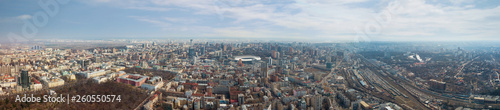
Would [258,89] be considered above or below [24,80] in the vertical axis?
below

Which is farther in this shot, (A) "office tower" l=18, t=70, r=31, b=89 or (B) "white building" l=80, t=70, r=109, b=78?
(B) "white building" l=80, t=70, r=109, b=78

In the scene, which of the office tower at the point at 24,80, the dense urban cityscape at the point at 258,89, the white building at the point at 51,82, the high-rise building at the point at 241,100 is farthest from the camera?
the white building at the point at 51,82

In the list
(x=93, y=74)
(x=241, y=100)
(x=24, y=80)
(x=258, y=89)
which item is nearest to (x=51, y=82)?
(x=24, y=80)

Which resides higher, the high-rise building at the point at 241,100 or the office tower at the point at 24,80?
the office tower at the point at 24,80

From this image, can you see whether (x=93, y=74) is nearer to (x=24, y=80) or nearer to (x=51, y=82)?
(x=51, y=82)

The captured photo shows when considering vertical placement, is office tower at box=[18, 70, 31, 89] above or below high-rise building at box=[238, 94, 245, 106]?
above

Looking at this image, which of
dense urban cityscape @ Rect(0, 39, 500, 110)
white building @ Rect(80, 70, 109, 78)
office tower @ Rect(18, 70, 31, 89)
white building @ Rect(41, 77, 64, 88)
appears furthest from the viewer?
white building @ Rect(80, 70, 109, 78)

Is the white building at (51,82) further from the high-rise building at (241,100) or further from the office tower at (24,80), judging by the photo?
the high-rise building at (241,100)

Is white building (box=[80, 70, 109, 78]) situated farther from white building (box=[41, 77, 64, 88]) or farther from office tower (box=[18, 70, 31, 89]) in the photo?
office tower (box=[18, 70, 31, 89])

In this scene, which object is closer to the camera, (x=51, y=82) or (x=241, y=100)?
(x=241, y=100)

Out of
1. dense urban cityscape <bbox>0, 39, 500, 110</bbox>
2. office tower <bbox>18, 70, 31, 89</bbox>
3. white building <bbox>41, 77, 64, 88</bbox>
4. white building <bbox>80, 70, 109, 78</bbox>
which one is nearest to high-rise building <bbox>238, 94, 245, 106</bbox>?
dense urban cityscape <bbox>0, 39, 500, 110</bbox>

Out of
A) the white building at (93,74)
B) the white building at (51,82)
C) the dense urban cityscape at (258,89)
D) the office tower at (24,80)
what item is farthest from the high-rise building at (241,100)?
the white building at (93,74)
